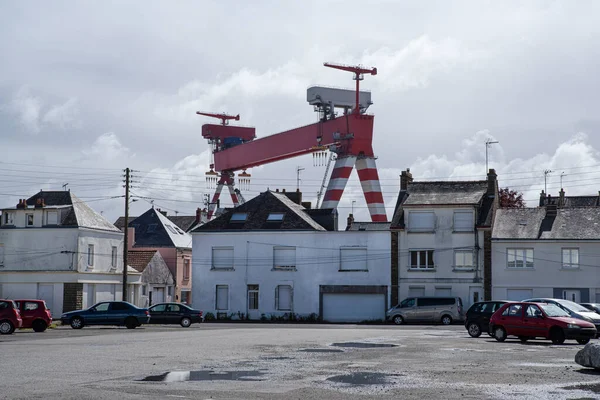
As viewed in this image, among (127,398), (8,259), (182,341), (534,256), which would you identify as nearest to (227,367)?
(127,398)

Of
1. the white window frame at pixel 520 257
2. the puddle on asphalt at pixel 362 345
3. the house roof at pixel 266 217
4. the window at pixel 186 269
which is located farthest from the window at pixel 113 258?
the puddle on asphalt at pixel 362 345

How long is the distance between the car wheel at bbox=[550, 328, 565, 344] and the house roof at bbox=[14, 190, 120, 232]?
40.0m

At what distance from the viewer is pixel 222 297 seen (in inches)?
2586

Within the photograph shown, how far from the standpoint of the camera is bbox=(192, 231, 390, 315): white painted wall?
207ft

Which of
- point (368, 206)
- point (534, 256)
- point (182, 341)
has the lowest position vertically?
point (182, 341)

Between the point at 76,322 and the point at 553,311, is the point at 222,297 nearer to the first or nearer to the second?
the point at 76,322

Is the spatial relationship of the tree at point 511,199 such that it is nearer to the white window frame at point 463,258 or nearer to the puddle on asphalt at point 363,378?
the white window frame at point 463,258

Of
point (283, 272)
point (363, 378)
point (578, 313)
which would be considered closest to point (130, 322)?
point (578, 313)

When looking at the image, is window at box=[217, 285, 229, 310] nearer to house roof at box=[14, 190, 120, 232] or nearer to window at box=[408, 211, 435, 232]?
house roof at box=[14, 190, 120, 232]

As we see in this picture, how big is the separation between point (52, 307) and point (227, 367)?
1741 inches

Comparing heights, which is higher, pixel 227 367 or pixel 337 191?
pixel 337 191

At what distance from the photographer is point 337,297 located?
63.6 metres

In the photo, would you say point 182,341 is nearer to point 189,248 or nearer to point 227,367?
point 227,367

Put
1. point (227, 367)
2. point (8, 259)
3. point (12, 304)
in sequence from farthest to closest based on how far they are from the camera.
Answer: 1. point (8, 259)
2. point (12, 304)
3. point (227, 367)
